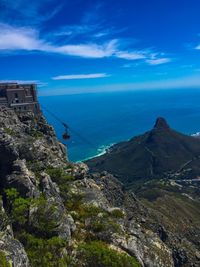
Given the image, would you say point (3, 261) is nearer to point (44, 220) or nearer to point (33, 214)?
point (44, 220)

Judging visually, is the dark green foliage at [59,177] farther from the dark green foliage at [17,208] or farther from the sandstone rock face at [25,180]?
the dark green foliage at [17,208]

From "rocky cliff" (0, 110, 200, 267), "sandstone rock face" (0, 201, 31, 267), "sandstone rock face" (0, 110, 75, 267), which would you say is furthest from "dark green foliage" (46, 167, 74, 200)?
"sandstone rock face" (0, 201, 31, 267)

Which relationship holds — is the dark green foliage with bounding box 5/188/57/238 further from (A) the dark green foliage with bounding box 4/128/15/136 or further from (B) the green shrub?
(A) the dark green foliage with bounding box 4/128/15/136

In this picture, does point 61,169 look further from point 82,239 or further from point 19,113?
point 19,113

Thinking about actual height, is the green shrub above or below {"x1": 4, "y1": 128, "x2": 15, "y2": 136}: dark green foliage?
below

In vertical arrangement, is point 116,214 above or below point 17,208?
below

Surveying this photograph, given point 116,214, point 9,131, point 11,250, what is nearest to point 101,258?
point 11,250

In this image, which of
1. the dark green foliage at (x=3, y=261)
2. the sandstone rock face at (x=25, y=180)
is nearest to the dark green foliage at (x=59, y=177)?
the sandstone rock face at (x=25, y=180)

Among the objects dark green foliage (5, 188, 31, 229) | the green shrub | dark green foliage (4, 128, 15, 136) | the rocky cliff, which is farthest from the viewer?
dark green foliage (4, 128, 15, 136)
